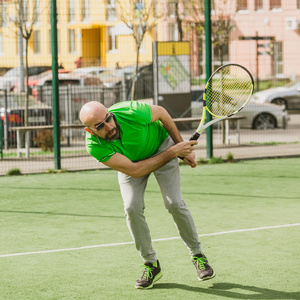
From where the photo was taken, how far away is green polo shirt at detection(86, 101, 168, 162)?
5.66 meters

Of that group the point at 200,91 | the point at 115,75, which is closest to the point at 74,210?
the point at 200,91

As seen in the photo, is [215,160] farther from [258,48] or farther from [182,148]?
[182,148]

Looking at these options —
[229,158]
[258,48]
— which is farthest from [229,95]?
[258,48]

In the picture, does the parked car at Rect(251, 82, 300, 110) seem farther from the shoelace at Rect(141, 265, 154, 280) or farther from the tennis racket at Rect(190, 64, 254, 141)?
the shoelace at Rect(141, 265, 154, 280)

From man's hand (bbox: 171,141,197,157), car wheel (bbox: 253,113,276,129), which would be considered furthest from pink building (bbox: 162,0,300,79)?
man's hand (bbox: 171,141,197,157)

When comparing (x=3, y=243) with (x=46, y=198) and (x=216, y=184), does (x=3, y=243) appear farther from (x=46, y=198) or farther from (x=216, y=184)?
(x=216, y=184)

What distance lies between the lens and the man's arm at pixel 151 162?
5.70 metres

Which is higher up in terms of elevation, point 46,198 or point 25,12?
point 25,12

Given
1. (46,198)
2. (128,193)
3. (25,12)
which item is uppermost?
(25,12)

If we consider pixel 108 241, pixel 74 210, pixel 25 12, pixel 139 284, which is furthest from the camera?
pixel 25 12

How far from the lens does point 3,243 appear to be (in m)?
7.55

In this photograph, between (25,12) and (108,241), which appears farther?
(25,12)

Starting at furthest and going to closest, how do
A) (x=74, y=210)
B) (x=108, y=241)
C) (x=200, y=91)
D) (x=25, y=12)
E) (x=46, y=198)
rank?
1. (x=200, y=91)
2. (x=25, y=12)
3. (x=46, y=198)
4. (x=74, y=210)
5. (x=108, y=241)

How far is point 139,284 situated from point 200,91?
1456 cm
